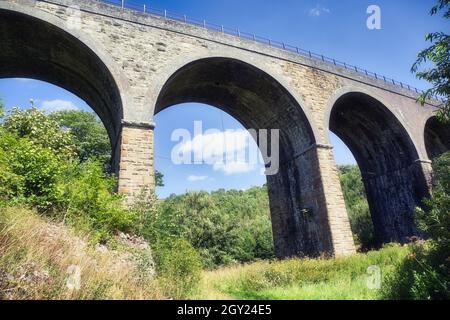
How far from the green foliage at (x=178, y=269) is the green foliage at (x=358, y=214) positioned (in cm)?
1532

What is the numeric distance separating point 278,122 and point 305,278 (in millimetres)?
7712

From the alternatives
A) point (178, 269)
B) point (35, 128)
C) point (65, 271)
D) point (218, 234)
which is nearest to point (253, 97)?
point (35, 128)

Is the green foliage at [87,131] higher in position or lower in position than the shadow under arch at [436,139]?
higher

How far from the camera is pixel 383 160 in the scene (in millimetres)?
18656

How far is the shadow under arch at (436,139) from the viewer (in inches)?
835

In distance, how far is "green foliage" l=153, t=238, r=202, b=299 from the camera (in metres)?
6.53

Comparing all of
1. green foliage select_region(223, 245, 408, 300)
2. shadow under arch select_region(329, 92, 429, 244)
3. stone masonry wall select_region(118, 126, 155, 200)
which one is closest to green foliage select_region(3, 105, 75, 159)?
stone masonry wall select_region(118, 126, 155, 200)

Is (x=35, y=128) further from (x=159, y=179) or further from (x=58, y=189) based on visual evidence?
(x=159, y=179)

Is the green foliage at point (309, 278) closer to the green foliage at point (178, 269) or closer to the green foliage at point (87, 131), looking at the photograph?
the green foliage at point (178, 269)

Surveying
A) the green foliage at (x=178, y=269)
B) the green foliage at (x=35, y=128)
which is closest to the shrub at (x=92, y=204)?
the green foliage at (x=178, y=269)
